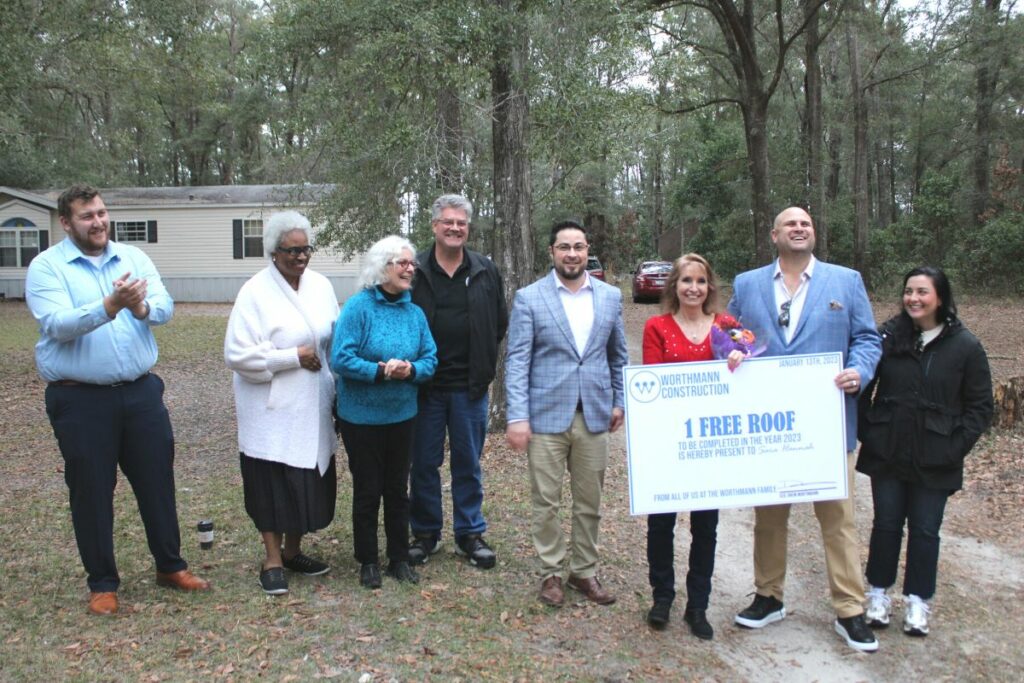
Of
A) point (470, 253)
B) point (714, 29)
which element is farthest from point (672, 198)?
point (470, 253)

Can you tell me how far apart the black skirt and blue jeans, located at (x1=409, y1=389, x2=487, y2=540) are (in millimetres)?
Answer: 712

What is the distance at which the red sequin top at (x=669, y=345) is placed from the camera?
13.8 feet

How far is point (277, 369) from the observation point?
4512 mm

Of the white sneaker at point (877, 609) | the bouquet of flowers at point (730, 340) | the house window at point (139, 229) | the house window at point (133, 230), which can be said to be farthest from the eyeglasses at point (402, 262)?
the house window at point (133, 230)

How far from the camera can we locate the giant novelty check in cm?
408

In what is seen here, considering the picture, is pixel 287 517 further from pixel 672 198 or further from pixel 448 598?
pixel 672 198

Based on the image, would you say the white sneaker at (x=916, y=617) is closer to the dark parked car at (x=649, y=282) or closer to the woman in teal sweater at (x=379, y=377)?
the woman in teal sweater at (x=379, y=377)

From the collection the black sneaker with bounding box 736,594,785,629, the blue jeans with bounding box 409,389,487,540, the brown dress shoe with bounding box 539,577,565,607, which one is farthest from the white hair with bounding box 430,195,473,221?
the black sneaker with bounding box 736,594,785,629

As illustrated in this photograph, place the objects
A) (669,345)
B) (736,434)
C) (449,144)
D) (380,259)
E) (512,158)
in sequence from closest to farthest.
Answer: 1. (736,434)
2. (669,345)
3. (380,259)
4. (512,158)
5. (449,144)

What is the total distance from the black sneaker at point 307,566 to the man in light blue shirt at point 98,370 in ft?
2.65

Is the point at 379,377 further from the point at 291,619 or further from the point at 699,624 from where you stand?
the point at 699,624

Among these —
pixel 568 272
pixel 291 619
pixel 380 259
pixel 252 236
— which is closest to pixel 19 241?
pixel 252 236

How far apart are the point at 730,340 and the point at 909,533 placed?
1397 mm

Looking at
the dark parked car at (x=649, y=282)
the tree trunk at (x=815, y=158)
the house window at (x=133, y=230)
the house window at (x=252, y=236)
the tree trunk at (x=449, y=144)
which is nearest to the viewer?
the tree trunk at (x=449, y=144)
